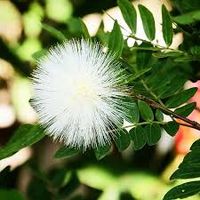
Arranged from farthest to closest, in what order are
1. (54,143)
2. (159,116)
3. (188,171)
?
1. (54,143)
2. (159,116)
3. (188,171)

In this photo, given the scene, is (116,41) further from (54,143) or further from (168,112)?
(54,143)

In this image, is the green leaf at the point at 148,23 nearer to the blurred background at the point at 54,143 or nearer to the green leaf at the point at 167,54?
the green leaf at the point at 167,54

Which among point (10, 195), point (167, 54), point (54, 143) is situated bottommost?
point (54, 143)

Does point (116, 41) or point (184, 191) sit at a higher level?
point (116, 41)

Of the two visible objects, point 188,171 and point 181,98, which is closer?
point 188,171

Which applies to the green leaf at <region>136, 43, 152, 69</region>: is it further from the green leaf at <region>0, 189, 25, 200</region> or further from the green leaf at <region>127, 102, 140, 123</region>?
the green leaf at <region>0, 189, 25, 200</region>

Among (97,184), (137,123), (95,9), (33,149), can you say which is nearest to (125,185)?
(97,184)

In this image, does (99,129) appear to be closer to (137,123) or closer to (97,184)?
(137,123)

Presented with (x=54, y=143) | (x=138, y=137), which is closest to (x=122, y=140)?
(x=138, y=137)
